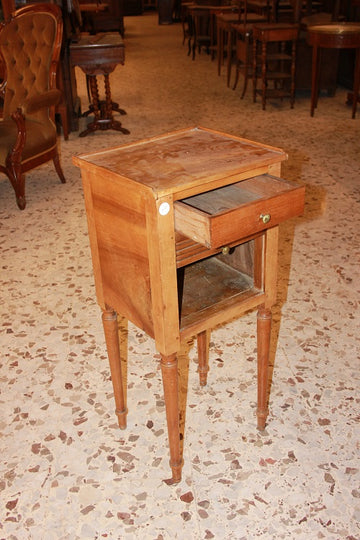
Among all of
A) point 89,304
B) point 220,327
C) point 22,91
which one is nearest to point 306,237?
point 220,327

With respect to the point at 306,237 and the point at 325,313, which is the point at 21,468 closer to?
the point at 325,313

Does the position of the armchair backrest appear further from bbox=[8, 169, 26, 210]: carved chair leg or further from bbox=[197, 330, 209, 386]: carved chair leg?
bbox=[197, 330, 209, 386]: carved chair leg

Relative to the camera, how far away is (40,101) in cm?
376

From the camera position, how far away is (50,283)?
284 centimetres

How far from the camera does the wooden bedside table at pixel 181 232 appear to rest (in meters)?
1.32

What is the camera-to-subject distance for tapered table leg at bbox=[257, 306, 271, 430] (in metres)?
1.70

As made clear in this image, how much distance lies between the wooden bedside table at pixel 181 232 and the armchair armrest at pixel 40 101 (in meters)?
2.29

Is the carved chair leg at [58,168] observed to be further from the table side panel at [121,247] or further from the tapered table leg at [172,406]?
the tapered table leg at [172,406]

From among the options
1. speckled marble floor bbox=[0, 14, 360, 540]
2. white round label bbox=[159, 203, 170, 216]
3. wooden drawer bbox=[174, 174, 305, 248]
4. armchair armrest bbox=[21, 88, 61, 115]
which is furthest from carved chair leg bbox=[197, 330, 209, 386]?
armchair armrest bbox=[21, 88, 61, 115]

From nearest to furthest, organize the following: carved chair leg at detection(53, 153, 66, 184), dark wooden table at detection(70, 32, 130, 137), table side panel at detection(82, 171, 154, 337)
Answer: table side panel at detection(82, 171, 154, 337)
carved chair leg at detection(53, 153, 66, 184)
dark wooden table at detection(70, 32, 130, 137)

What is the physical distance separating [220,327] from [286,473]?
84cm

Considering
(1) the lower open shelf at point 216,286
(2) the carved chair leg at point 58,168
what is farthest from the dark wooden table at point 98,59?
(1) the lower open shelf at point 216,286

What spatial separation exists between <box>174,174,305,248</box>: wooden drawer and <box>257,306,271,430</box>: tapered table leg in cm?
38

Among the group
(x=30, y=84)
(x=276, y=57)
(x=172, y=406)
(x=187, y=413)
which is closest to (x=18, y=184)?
(x=30, y=84)
